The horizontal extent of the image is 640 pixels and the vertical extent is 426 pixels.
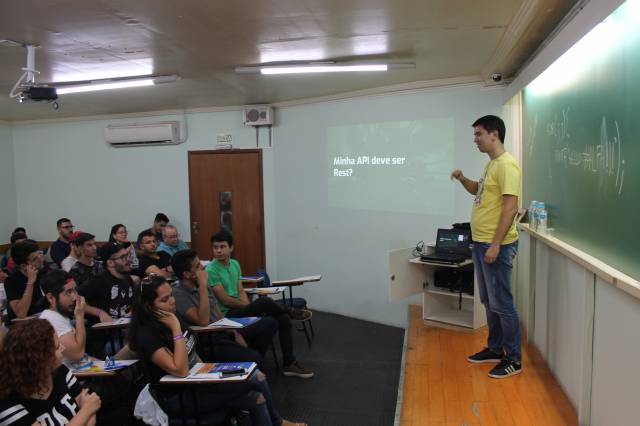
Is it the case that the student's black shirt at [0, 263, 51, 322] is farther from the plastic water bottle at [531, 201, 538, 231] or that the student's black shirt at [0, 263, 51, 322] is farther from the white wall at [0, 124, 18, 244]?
the white wall at [0, 124, 18, 244]

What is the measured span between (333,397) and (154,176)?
5013 mm

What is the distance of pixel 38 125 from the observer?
8.00 metres

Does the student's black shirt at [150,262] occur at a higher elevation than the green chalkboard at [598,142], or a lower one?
lower

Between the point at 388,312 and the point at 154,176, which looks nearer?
the point at 388,312

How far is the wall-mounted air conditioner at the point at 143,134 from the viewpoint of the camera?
282 inches

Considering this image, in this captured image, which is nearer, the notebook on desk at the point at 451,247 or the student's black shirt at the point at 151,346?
the student's black shirt at the point at 151,346

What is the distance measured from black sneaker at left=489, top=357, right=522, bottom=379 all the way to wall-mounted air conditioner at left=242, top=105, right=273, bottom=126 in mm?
4558

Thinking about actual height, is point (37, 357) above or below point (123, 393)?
above

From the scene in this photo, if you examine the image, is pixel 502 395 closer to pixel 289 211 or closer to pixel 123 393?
pixel 123 393

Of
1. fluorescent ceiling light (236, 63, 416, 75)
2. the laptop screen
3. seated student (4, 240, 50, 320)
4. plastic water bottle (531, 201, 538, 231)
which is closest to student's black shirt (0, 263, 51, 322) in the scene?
seated student (4, 240, 50, 320)

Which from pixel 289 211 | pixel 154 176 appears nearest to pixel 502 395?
pixel 289 211

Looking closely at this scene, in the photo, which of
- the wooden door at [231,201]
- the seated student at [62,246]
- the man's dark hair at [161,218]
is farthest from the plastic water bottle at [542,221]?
the man's dark hair at [161,218]

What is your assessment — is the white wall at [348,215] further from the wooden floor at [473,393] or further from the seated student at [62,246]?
the seated student at [62,246]

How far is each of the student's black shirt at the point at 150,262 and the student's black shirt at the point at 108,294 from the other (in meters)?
0.83
